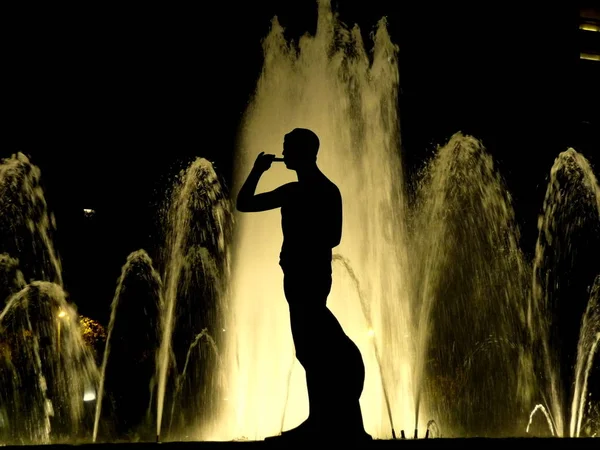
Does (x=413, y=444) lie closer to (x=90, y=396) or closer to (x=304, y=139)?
(x=304, y=139)

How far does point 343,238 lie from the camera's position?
12680mm

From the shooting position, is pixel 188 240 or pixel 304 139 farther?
pixel 188 240

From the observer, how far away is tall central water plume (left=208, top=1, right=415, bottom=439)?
35.1 ft

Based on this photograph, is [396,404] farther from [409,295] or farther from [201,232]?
[201,232]

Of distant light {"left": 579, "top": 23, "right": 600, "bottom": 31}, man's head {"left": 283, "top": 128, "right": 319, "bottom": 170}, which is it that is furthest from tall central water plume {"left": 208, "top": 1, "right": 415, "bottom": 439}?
distant light {"left": 579, "top": 23, "right": 600, "bottom": 31}

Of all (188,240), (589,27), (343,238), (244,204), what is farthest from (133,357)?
(244,204)

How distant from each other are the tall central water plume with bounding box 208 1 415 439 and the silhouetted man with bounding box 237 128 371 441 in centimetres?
410

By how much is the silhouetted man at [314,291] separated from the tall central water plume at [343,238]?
13.5 feet

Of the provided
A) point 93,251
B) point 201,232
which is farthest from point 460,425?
point 93,251

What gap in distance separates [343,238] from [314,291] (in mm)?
6835

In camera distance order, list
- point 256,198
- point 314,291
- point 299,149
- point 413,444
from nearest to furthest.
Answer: point 413,444
point 314,291
point 256,198
point 299,149

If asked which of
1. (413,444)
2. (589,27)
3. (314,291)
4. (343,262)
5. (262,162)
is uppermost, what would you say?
(589,27)

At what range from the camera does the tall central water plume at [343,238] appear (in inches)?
422

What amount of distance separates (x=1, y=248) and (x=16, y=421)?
12365mm
